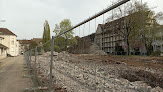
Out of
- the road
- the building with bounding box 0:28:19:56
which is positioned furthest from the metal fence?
the building with bounding box 0:28:19:56

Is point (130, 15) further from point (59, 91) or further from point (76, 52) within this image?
point (59, 91)

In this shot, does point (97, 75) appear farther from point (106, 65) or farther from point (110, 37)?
point (110, 37)

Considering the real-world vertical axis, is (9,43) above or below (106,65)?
above

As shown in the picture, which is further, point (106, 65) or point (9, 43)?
point (9, 43)

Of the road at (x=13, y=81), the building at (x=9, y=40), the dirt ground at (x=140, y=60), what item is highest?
the building at (x=9, y=40)

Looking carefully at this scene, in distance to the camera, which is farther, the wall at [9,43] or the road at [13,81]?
the wall at [9,43]

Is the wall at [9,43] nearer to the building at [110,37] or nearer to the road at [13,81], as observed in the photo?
the road at [13,81]

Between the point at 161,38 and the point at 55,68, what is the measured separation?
9.74 ft

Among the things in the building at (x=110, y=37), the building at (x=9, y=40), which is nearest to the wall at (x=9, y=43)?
the building at (x=9, y=40)

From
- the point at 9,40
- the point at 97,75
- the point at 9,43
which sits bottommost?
the point at 97,75

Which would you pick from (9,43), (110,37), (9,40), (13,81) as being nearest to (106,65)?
(110,37)

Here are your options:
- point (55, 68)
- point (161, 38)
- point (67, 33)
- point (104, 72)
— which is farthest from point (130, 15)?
point (55, 68)

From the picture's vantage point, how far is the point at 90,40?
2121mm

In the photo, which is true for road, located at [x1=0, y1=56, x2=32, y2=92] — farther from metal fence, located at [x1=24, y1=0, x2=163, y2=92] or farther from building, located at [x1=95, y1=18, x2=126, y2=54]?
building, located at [x1=95, y1=18, x2=126, y2=54]
